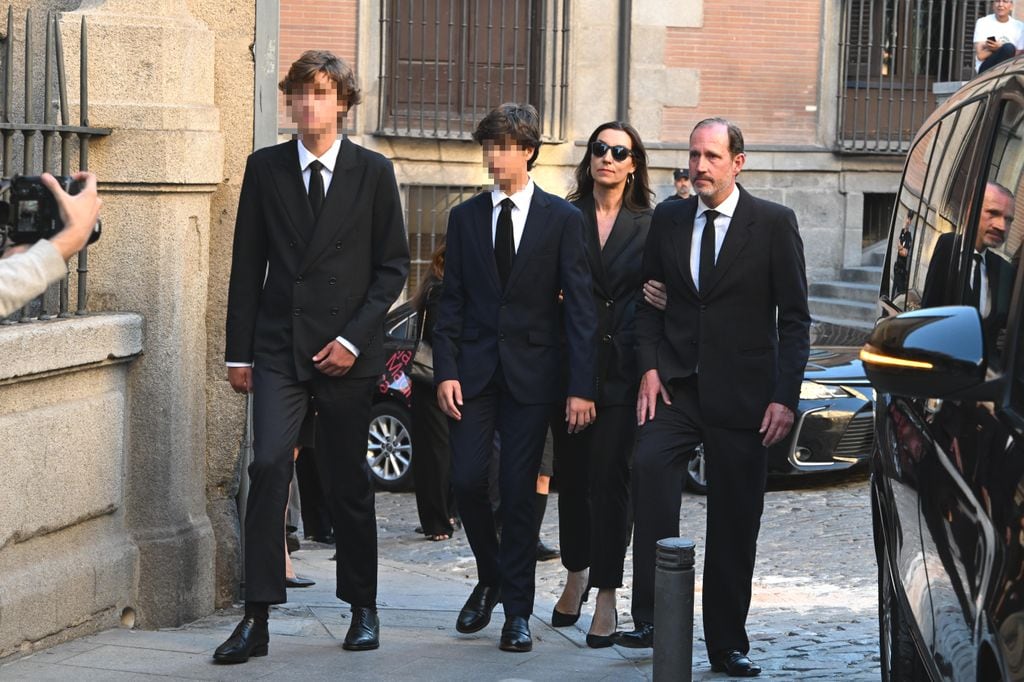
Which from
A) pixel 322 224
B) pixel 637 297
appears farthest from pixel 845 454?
pixel 322 224

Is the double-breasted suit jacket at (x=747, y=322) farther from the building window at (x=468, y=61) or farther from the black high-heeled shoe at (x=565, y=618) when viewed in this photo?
the building window at (x=468, y=61)

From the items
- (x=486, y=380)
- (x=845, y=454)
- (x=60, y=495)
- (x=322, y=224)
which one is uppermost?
(x=322, y=224)

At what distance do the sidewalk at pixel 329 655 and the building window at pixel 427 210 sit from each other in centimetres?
1286

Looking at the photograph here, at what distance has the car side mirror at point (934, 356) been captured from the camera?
10.8 ft

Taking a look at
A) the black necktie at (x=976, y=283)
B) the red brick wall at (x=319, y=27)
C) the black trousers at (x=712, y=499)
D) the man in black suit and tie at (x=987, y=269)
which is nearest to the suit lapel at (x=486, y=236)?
the black trousers at (x=712, y=499)

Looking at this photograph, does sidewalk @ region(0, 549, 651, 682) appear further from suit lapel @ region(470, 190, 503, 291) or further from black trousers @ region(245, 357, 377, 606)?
suit lapel @ region(470, 190, 503, 291)

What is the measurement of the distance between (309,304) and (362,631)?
49.6 inches

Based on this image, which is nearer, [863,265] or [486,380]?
[486,380]

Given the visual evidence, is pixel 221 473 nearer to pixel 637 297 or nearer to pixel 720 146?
pixel 637 297

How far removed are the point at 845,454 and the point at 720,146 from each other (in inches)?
222

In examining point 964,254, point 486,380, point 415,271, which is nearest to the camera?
point 964,254

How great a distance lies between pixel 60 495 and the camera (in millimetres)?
6156

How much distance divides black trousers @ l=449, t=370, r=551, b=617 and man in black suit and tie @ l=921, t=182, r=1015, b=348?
2.35m

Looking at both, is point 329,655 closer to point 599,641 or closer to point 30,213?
point 599,641
